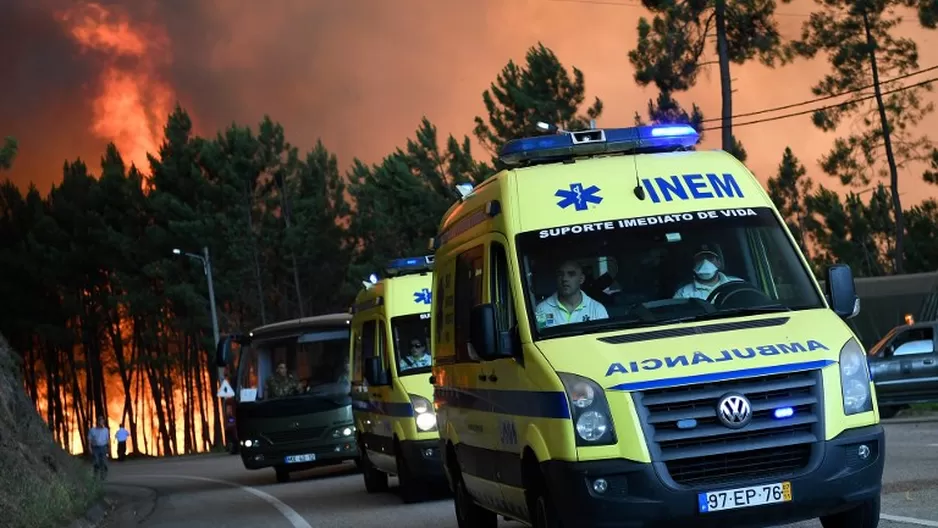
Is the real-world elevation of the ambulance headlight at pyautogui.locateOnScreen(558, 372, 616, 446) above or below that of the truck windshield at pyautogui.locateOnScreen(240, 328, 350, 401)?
below

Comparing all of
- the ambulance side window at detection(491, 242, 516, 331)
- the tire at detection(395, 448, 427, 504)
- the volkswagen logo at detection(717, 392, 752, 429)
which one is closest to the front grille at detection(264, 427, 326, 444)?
the tire at detection(395, 448, 427, 504)

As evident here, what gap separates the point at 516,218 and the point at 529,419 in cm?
140

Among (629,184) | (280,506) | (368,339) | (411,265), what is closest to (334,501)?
(280,506)

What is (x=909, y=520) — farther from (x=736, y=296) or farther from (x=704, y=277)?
(x=704, y=277)

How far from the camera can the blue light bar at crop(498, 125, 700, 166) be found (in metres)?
10.6

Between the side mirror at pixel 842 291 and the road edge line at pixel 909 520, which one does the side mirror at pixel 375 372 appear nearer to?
the road edge line at pixel 909 520

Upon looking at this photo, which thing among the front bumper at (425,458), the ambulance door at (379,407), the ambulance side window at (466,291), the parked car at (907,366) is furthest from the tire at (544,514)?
the parked car at (907,366)

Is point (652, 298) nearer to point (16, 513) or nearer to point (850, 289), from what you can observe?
point (850, 289)

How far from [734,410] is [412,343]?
1002cm

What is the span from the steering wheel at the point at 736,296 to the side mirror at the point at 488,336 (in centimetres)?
126

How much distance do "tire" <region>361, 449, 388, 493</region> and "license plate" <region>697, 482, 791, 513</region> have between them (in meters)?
12.3

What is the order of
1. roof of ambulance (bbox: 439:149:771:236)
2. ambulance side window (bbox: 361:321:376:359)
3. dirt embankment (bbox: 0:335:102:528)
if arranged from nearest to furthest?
1. roof of ambulance (bbox: 439:149:771:236)
2. dirt embankment (bbox: 0:335:102:528)
3. ambulance side window (bbox: 361:321:376:359)

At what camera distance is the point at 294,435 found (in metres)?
26.0

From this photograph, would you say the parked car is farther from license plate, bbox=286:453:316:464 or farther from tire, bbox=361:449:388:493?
tire, bbox=361:449:388:493
